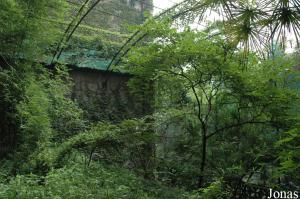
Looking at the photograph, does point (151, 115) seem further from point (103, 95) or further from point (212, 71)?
point (103, 95)

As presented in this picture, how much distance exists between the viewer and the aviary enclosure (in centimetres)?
468

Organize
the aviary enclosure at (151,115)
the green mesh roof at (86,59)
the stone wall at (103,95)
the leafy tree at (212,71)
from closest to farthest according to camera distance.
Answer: the aviary enclosure at (151,115) → the leafy tree at (212,71) → the green mesh roof at (86,59) → the stone wall at (103,95)

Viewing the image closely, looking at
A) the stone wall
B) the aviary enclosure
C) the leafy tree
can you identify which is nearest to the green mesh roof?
the aviary enclosure

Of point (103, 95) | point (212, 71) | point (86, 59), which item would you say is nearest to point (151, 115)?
point (212, 71)

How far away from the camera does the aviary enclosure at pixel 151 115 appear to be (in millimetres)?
4676

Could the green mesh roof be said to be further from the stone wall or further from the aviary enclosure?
the stone wall

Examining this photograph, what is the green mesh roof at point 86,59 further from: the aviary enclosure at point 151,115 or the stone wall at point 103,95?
A: the stone wall at point 103,95

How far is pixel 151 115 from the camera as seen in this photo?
21.8 feet

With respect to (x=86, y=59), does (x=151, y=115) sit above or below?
below

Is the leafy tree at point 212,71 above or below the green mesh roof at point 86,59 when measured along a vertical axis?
below

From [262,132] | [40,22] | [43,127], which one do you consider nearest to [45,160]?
[43,127]

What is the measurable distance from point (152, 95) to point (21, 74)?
2.70 metres

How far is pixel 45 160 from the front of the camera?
5.32 meters

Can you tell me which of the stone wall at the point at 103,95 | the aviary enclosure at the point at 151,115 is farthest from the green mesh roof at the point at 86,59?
the stone wall at the point at 103,95
